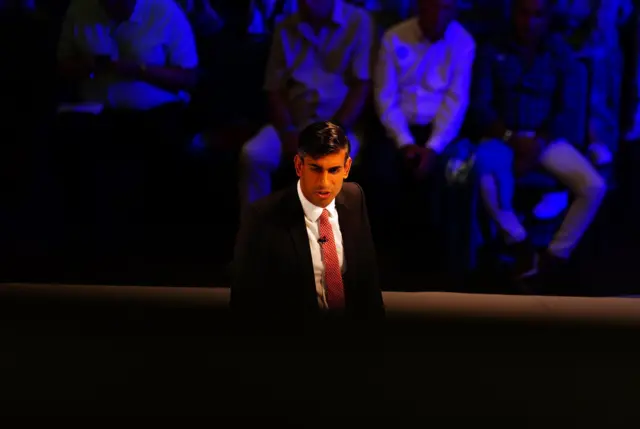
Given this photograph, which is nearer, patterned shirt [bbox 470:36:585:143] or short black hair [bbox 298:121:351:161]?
short black hair [bbox 298:121:351:161]

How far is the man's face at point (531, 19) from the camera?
3361mm

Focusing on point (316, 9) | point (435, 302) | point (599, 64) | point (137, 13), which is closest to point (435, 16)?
point (316, 9)

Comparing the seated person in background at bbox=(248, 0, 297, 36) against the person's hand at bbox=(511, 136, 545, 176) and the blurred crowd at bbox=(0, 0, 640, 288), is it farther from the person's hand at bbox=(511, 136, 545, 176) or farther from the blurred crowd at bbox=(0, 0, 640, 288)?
the person's hand at bbox=(511, 136, 545, 176)

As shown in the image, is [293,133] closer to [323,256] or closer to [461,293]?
[461,293]

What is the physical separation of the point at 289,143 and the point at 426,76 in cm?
70

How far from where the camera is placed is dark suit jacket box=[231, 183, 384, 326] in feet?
6.10

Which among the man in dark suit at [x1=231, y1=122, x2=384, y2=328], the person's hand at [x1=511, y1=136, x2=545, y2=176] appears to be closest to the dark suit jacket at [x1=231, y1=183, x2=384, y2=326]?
the man in dark suit at [x1=231, y1=122, x2=384, y2=328]

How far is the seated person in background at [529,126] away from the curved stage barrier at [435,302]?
285 mm

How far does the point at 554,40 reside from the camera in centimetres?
343

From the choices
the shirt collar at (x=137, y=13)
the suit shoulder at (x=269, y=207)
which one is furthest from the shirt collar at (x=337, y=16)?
the suit shoulder at (x=269, y=207)

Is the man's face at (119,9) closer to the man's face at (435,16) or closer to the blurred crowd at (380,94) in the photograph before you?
the blurred crowd at (380,94)

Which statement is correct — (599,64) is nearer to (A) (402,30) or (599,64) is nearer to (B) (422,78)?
(B) (422,78)

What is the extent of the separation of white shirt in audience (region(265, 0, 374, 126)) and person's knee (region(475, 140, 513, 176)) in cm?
61

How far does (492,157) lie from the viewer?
11.0 feet
